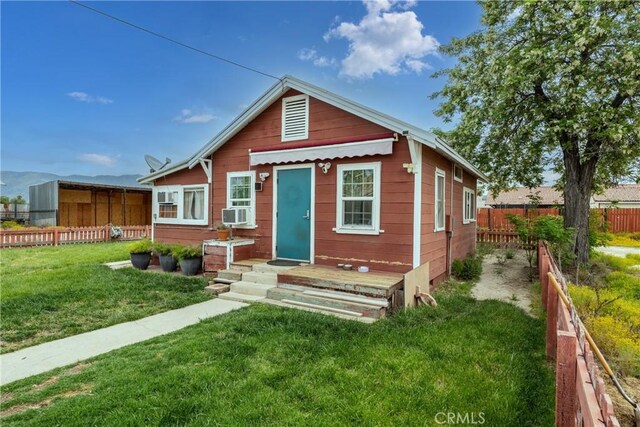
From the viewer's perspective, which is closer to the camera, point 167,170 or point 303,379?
point 303,379

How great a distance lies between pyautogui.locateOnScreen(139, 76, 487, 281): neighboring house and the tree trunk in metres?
2.97

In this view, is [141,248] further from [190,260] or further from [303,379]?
[303,379]

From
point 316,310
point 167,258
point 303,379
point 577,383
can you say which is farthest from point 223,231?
point 577,383

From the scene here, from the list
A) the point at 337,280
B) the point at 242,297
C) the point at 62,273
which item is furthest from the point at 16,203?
the point at 337,280

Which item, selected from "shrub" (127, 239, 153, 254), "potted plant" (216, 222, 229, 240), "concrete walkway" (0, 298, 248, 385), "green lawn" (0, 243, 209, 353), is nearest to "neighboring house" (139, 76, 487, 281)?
"potted plant" (216, 222, 229, 240)

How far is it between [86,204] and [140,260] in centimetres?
1419

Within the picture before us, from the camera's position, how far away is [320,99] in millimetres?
6812

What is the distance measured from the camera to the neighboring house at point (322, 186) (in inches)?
239

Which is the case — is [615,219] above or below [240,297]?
above

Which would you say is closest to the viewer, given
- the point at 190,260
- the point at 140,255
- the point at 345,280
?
the point at 345,280

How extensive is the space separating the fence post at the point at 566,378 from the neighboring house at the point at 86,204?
1992cm

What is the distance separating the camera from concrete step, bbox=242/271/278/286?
247 inches

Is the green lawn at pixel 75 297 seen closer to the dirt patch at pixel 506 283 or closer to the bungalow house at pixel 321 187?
the bungalow house at pixel 321 187

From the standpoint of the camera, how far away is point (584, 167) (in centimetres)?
885
